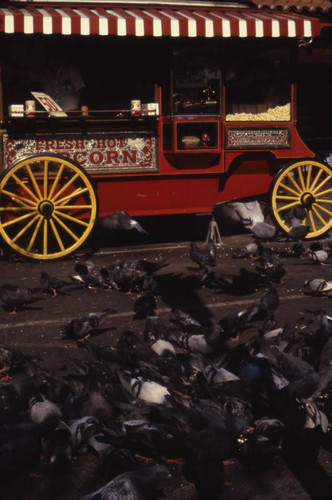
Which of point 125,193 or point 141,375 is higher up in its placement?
point 125,193

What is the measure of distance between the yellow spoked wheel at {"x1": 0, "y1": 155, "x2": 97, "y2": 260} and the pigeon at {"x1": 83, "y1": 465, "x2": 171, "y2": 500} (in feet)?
17.2

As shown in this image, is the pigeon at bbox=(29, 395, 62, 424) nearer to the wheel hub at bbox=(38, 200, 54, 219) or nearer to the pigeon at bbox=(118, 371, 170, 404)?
the pigeon at bbox=(118, 371, 170, 404)

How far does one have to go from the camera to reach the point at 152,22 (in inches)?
313

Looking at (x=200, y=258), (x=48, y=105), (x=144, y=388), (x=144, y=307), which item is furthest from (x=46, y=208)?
(x=144, y=388)

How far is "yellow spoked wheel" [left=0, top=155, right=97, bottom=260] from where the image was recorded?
7711 millimetres

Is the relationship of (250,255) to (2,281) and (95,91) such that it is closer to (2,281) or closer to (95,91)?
(2,281)

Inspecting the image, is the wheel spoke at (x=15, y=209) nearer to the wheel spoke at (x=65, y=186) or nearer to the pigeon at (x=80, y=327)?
the wheel spoke at (x=65, y=186)

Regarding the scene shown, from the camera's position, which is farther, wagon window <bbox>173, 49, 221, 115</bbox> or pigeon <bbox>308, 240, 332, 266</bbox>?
wagon window <bbox>173, 49, 221, 115</bbox>

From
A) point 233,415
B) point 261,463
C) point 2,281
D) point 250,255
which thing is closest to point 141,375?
point 233,415

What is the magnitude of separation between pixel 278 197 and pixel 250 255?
127 centimetres

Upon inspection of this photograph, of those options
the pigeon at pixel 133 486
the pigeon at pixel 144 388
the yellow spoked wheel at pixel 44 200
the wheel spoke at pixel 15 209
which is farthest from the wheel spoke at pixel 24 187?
the pigeon at pixel 133 486

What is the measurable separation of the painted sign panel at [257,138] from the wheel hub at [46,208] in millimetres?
2420

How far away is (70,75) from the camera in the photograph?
30.0 feet

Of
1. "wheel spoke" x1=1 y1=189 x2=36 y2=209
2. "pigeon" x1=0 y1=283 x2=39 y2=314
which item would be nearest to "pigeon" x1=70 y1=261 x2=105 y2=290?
"pigeon" x1=0 y1=283 x2=39 y2=314
